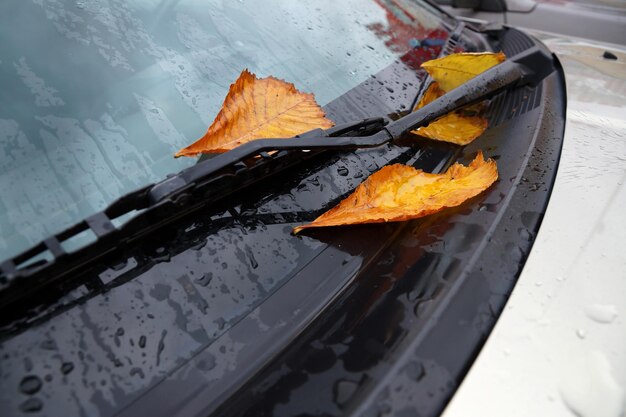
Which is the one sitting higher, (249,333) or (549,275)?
(249,333)

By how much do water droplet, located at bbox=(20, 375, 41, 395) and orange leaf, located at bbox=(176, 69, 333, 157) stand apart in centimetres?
56

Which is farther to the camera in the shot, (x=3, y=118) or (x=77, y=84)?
(x=77, y=84)

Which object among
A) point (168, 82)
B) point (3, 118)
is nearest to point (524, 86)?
point (168, 82)

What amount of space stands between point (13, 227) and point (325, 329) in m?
0.64

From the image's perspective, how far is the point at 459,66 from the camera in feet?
4.91

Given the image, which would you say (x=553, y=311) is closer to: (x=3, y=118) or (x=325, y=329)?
(x=325, y=329)

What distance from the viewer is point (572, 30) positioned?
10.9ft

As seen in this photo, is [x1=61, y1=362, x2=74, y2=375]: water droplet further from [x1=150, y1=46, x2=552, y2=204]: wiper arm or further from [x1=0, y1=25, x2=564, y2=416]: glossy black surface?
[x1=150, y1=46, x2=552, y2=204]: wiper arm

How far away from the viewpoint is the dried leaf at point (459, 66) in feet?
4.90

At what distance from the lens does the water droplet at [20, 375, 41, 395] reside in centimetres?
70

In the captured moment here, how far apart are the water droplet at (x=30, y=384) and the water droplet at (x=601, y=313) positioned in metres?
0.92

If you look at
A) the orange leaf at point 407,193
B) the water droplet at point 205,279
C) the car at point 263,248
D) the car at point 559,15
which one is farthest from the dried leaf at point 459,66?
the car at point 559,15

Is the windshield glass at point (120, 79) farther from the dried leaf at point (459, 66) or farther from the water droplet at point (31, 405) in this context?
the water droplet at point (31, 405)

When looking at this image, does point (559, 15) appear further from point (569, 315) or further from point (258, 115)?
point (569, 315)
